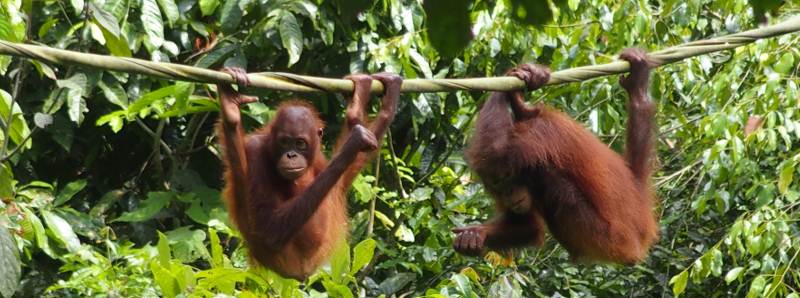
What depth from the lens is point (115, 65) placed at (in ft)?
9.29

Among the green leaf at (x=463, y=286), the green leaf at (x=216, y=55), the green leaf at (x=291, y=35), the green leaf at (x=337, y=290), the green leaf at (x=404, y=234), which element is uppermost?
the green leaf at (x=291, y=35)

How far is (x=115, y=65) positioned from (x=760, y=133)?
9.10ft

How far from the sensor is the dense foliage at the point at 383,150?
4.50 metres

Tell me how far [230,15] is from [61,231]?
1.17 meters

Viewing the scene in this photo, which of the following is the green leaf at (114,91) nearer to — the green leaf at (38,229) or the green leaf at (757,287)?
the green leaf at (38,229)

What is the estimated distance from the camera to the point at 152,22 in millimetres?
4777

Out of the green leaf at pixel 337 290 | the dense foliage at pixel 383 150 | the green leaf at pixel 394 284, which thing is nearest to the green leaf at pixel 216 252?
the dense foliage at pixel 383 150

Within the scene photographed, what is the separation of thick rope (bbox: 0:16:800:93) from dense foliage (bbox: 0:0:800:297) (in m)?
0.70

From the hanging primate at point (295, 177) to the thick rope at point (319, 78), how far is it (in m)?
0.17

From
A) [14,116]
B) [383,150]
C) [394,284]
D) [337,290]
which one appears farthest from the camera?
[383,150]

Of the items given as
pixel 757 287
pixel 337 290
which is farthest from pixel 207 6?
pixel 757 287

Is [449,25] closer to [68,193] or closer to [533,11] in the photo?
[533,11]

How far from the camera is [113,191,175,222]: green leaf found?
5.09m

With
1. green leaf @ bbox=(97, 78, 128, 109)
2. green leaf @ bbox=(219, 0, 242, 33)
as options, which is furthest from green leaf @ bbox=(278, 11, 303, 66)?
green leaf @ bbox=(97, 78, 128, 109)
